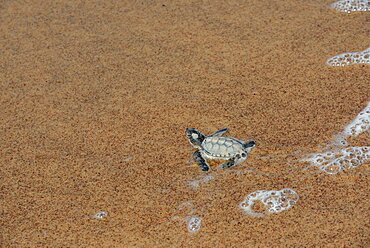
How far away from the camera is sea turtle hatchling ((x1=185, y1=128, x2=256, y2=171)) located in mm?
3627

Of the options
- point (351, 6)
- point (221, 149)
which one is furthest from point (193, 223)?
point (351, 6)

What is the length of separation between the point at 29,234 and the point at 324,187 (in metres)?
1.88

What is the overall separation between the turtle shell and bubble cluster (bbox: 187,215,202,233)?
529 millimetres

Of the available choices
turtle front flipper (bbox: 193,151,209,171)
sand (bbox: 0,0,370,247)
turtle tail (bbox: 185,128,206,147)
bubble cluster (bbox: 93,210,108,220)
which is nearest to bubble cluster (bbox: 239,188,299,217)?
sand (bbox: 0,0,370,247)

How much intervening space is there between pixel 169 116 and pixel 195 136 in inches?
16.3

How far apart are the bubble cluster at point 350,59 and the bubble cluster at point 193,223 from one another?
6.57 ft

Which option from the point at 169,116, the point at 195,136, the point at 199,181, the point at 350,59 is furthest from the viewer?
the point at 350,59

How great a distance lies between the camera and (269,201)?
3336mm

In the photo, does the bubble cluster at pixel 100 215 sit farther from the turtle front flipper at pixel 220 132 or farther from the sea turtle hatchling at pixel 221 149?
the turtle front flipper at pixel 220 132

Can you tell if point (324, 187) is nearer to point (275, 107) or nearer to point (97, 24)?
point (275, 107)

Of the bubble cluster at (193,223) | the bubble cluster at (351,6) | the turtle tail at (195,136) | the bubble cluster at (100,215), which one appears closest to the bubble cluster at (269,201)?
the bubble cluster at (193,223)

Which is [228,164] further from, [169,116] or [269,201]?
A: [169,116]

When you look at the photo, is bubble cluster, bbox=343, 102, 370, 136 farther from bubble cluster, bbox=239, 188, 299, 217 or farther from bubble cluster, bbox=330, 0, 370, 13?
bubble cluster, bbox=330, 0, 370, 13

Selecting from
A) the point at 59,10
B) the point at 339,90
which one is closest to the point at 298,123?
the point at 339,90
